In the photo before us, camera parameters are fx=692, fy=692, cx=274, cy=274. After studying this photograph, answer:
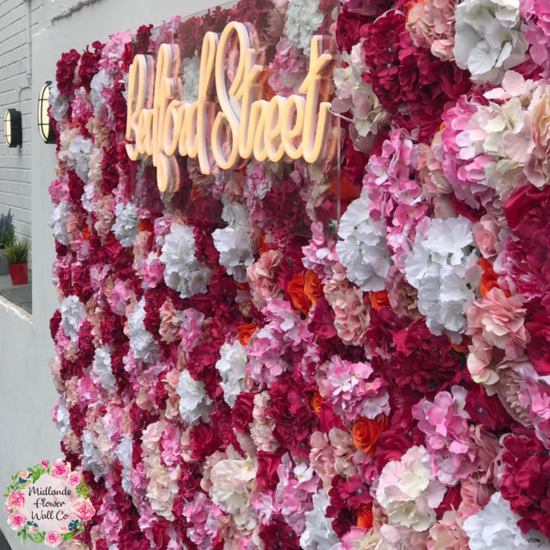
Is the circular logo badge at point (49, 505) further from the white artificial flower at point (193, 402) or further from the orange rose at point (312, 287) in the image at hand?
the orange rose at point (312, 287)

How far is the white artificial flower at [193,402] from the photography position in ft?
6.26

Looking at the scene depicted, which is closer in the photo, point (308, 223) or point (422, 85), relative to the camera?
point (422, 85)

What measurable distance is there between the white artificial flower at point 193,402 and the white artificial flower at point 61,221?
133cm

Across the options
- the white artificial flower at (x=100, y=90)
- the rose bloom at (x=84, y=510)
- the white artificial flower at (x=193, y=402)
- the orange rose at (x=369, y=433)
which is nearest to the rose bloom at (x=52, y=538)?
the rose bloom at (x=84, y=510)

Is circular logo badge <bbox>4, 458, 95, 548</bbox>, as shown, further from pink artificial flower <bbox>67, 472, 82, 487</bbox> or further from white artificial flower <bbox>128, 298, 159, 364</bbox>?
white artificial flower <bbox>128, 298, 159, 364</bbox>

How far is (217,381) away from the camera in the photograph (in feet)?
6.02

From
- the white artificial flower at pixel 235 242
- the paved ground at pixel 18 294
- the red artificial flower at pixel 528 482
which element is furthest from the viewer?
the paved ground at pixel 18 294

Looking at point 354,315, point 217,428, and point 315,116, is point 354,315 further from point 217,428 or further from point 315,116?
point 217,428

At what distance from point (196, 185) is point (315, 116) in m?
0.57

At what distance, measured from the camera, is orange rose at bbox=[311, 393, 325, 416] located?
1.43 m

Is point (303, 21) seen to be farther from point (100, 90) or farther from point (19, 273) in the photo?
point (19, 273)

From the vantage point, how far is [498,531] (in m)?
0.92

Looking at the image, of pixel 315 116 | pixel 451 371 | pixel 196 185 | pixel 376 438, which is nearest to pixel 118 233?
pixel 196 185

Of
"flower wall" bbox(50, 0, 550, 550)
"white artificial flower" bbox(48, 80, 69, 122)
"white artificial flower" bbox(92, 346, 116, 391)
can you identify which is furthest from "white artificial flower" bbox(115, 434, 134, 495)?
"white artificial flower" bbox(48, 80, 69, 122)
